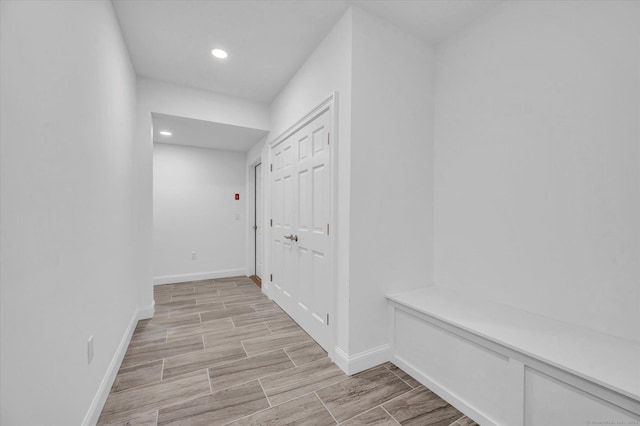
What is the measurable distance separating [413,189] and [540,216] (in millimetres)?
855

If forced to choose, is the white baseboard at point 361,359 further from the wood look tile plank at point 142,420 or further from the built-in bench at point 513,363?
the wood look tile plank at point 142,420

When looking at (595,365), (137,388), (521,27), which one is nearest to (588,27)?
(521,27)

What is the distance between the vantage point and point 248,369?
201 centimetres

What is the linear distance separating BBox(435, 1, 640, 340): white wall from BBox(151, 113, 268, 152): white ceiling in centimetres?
256

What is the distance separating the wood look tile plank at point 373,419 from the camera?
1.47m

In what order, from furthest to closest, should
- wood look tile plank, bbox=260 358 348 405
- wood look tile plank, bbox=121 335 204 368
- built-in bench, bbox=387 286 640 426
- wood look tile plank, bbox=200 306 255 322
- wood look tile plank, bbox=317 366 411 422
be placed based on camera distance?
wood look tile plank, bbox=200 306 255 322 → wood look tile plank, bbox=121 335 204 368 → wood look tile plank, bbox=260 358 348 405 → wood look tile plank, bbox=317 366 411 422 → built-in bench, bbox=387 286 640 426

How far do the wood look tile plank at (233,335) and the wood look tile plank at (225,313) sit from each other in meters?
0.39

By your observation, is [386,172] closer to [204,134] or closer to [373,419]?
[373,419]

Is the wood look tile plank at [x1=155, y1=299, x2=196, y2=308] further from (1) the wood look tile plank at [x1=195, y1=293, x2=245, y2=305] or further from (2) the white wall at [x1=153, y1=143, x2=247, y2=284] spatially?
(2) the white wall at [x1=153, y1=143, x2=247, y2=284]

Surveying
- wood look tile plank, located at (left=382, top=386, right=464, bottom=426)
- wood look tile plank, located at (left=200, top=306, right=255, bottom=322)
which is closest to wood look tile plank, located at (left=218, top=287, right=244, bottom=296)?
wood look tile plank, located at (left=200, top=306, right=255, bottom=322)

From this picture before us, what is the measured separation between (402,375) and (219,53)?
124 inches

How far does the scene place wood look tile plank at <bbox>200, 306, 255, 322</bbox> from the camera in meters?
3.01

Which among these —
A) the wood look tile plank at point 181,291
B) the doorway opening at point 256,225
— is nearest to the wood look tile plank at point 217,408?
the wood look tile plank at point 181,291

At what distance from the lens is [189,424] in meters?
1.47
